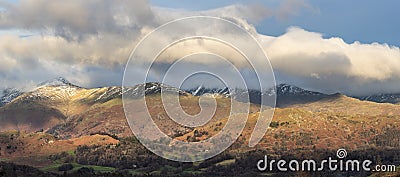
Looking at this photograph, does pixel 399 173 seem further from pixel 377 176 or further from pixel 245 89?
pixel 245 89

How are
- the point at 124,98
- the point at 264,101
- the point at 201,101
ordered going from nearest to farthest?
the point at 264,101
the point at 124,98
the point at 201,101

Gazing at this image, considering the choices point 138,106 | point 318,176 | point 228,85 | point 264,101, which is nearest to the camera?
point 264,101

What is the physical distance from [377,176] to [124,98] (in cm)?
13695

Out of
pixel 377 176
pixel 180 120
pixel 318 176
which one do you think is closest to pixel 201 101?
pixel 180 120

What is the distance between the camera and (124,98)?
31500 millimetres

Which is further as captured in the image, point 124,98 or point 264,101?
point 124,98

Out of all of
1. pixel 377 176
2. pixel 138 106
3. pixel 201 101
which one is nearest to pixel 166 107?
pixel 138 106

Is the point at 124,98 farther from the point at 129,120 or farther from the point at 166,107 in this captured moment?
the point at 166,107

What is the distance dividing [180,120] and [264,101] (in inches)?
493

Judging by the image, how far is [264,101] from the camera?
29.6 meters

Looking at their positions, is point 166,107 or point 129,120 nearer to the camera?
point 129,120

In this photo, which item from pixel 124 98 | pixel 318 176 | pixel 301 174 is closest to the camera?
pixel 124 98

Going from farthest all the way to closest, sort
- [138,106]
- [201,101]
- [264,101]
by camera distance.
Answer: [201,101] → [138,106] → [264,101]

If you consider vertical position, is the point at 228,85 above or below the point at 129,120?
above
